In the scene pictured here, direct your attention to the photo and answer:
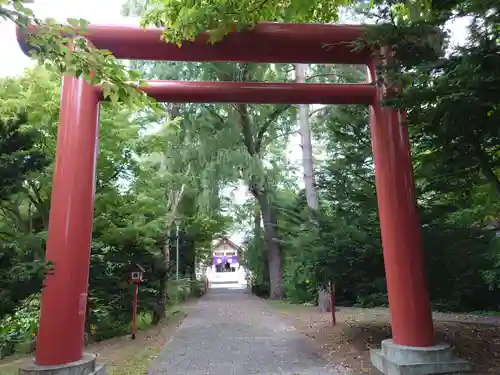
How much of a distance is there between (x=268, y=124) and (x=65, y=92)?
10674 mm

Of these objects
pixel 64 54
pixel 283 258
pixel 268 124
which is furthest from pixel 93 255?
pixel 283 258

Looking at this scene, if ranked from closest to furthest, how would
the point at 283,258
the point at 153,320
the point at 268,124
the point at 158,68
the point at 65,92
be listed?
the point at 65,92 < the point at 153,320 < the point at 158,68 < the point at 268,124 < the point at 283,258

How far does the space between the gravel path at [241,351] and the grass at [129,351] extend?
218mm

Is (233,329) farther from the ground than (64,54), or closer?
closer

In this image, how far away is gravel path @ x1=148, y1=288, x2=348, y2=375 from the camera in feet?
17.8

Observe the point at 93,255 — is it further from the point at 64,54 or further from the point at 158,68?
the point at 158,68

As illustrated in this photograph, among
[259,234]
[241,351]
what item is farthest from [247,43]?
[259,234]

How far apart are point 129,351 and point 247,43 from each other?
551 cm

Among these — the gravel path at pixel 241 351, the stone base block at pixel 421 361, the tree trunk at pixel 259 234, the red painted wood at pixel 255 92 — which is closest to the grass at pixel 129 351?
the gravel path at pixel 241 351

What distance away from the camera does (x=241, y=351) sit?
6551 millimetres

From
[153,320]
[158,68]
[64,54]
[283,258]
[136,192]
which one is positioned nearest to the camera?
[64,54]

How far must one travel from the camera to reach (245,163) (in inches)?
521

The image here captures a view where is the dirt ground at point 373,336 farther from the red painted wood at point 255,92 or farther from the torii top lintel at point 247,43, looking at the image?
the torii top lintel at point 247,43

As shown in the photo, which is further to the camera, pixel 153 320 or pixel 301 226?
pixel 153 320
